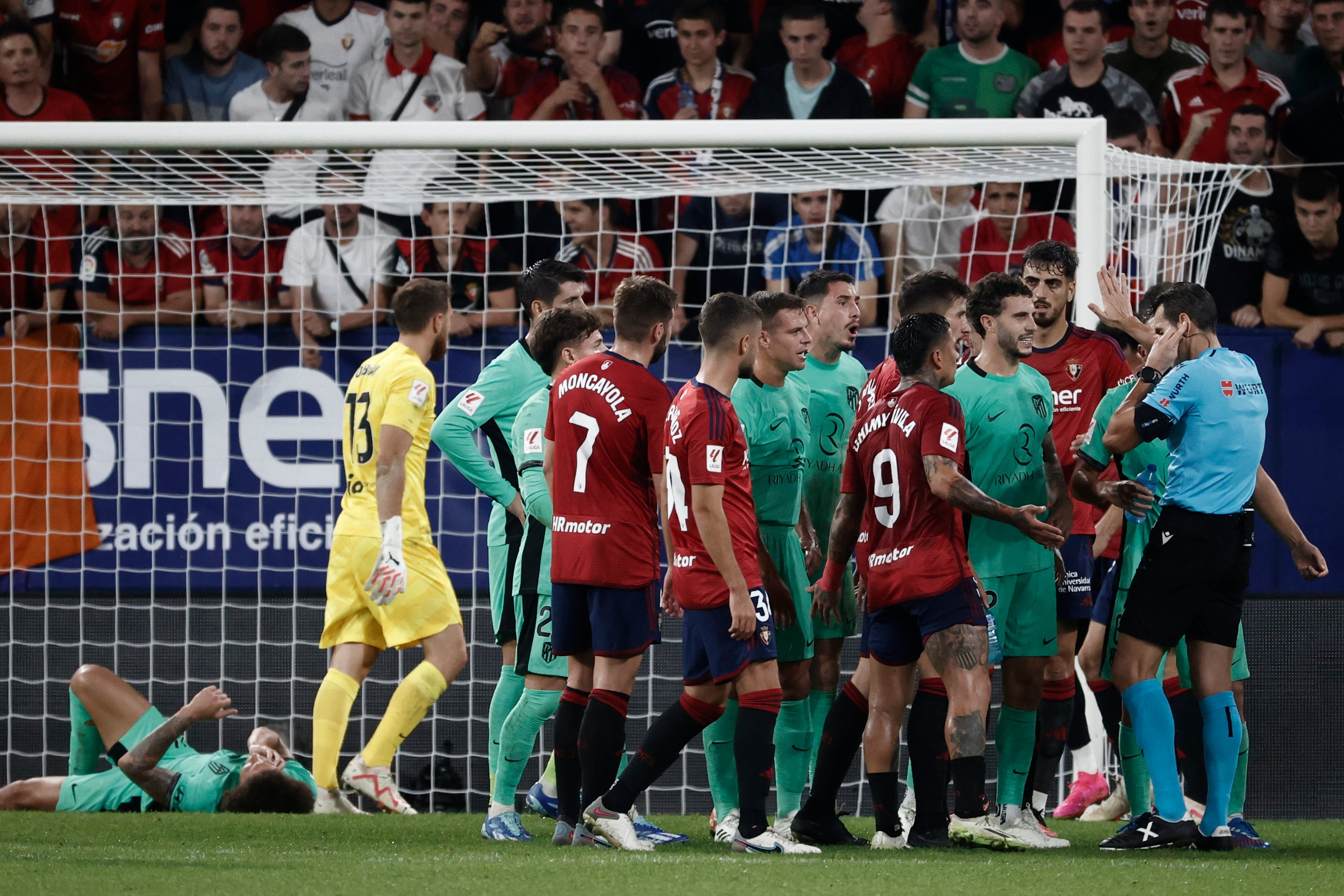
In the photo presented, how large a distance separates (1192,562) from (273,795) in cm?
405

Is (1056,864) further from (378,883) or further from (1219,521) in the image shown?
(378,883)

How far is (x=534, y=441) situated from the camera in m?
6.16

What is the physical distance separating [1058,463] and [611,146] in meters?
2.62

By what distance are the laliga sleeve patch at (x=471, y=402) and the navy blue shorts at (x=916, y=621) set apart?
78.6 inches

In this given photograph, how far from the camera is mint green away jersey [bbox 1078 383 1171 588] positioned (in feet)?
18.7

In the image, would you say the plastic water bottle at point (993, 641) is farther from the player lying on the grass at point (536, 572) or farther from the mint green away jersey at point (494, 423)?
the mint green away jersey at point (494, 423)

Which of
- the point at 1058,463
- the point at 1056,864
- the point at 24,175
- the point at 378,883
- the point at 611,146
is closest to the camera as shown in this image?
the point at 378,883

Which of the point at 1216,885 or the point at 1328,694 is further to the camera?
the point at 1328,694

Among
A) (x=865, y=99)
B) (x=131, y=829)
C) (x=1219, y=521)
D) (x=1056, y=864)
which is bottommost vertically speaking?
(x=131, y=829)

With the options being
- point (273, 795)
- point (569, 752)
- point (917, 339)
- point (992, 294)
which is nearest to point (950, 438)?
point (917, 339)

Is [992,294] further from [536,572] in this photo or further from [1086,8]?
[1086,8]

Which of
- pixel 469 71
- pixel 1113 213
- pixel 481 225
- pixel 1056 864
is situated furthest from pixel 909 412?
pixel 469 71

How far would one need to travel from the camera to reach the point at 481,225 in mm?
10039

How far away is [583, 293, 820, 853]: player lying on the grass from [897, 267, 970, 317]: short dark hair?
1.13 meters
